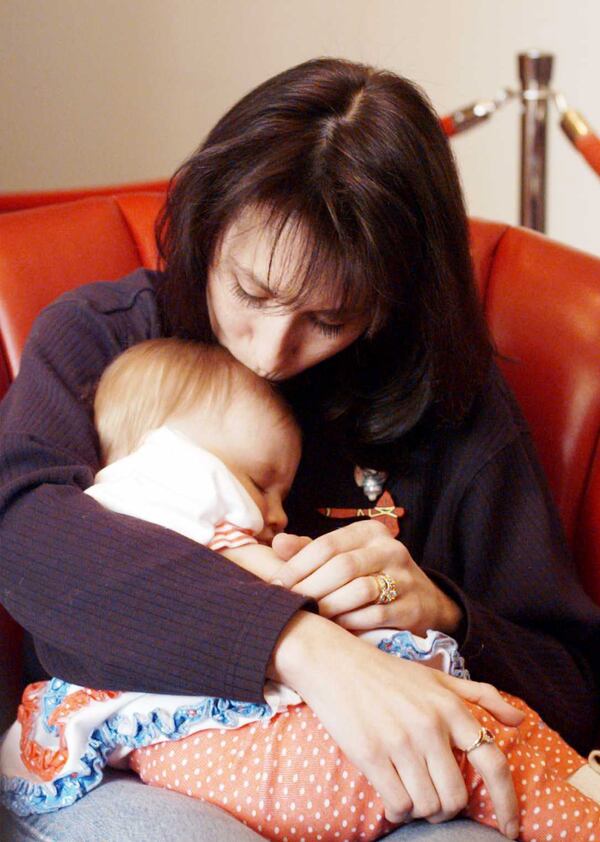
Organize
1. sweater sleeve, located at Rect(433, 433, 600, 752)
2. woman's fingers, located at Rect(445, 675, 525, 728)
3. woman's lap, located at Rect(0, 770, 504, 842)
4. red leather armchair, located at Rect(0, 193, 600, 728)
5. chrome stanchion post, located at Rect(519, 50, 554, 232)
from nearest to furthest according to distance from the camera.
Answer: woman's lap, located at Rect(0, 770, 504, 842) → woman's fingers, located at Rect(445, 675, 525, 728) → sweater sleeve, located at Rect(433, 433, 600, 752) → red leather armchair, located at Rect(0, 193, 600, 728) → chrome stanchion post, located at Rect(519, 50, 554, 232)

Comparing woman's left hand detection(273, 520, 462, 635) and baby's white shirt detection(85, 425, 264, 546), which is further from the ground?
baby's white shirt detection(85, 425, 264, 546)

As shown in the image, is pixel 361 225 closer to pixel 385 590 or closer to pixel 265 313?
pixel 265 313

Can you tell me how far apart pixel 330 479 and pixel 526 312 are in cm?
42

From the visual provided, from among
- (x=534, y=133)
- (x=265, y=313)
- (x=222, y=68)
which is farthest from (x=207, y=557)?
(x=222, y=68)

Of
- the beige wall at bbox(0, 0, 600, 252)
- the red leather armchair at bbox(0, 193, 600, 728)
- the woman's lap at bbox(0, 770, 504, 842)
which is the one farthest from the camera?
the beige wall at bbox(0, 0, 600, 252)

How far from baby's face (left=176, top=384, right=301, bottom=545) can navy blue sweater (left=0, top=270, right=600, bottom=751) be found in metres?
0.13

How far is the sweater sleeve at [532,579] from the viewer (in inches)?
51.7

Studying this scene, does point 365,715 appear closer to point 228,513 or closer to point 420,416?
point 228,513

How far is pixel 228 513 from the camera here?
1139 mm

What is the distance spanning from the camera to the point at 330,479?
54.2 inches

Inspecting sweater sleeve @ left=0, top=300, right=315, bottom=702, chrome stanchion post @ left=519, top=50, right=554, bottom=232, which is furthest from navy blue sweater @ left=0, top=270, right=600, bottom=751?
chrome stanchion post @ left=519, top=50, right=554, bottom=232

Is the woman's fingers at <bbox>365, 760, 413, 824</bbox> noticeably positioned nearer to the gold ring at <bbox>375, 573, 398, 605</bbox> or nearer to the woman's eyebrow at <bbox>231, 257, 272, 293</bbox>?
the gold ring at <bbox>375, 573, 398, 605</bbox>

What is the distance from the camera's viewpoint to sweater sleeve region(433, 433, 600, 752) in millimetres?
1313

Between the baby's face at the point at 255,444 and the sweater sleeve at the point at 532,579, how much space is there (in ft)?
0.84
